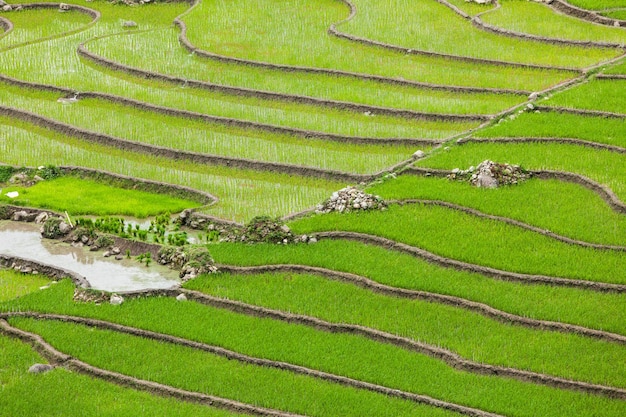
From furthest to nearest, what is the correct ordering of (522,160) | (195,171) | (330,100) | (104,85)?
1. (104,85)
2. (330,100)
3. (195,171)
4. (522,160)

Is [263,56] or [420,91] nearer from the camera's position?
[420,91]

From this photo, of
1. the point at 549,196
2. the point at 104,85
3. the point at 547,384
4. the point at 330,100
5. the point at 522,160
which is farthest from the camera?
the point at 104,85

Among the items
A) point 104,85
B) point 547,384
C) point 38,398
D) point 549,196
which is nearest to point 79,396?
point 38,398

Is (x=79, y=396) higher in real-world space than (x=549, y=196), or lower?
lower

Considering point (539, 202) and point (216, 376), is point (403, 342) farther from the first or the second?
point (539, 202)

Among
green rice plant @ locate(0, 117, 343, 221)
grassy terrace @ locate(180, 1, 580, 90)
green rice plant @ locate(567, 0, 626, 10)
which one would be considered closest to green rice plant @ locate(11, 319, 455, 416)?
green rice plant @ locate(0, 117, 343, 221)

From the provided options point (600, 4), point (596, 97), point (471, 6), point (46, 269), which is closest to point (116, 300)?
point (46, 269)

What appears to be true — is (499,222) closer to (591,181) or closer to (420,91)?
(591,181)
